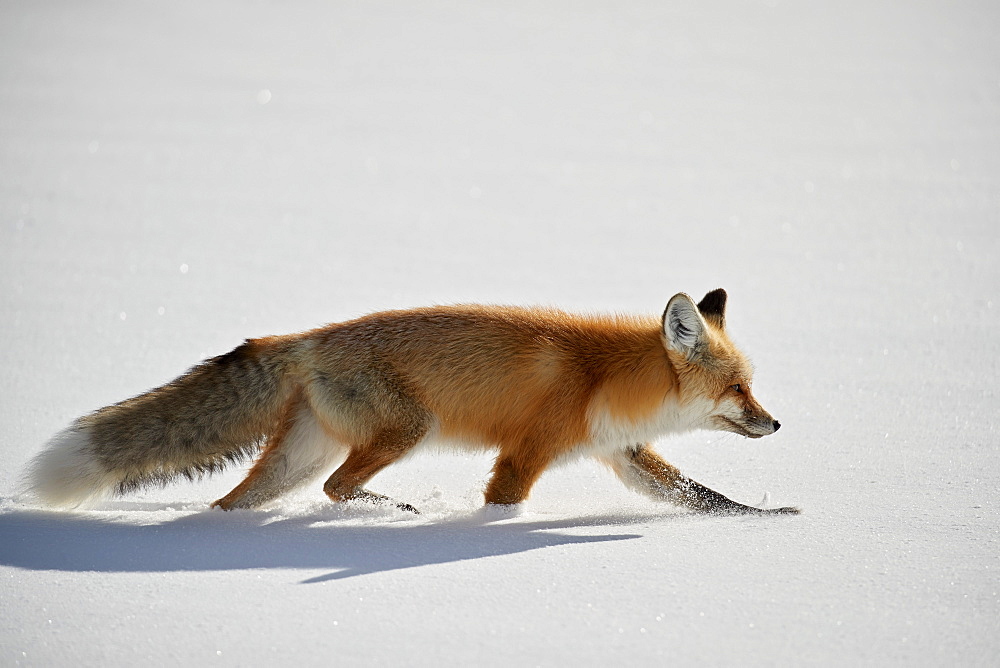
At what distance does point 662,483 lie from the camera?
4566 mm

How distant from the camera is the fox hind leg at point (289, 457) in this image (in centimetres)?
429

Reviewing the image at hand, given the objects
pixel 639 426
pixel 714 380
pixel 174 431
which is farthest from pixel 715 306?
pixel 174 431

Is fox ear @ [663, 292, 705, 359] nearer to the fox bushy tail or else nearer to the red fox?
the red fox

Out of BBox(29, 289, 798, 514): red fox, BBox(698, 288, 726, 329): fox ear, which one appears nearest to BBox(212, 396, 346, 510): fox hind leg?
BBox(29, 289, 798, 514): red fox

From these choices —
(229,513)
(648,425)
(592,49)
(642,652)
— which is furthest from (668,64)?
(642,652)

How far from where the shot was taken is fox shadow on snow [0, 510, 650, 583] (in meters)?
3.46

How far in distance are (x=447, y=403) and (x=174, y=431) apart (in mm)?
1185

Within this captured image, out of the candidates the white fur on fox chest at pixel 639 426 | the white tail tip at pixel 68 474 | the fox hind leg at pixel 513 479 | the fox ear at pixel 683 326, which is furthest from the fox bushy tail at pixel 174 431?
the fox ear at pixel 683 326

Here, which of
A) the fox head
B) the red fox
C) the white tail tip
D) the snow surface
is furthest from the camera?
the fox head

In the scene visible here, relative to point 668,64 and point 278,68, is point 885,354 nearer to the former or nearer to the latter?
point 668,64

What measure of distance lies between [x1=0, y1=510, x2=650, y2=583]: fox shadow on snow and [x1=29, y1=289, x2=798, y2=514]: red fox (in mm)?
287

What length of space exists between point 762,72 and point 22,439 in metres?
12.0

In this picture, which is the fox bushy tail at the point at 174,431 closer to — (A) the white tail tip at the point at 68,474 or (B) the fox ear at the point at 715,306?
(A) the white tail tip at the point at 68,474

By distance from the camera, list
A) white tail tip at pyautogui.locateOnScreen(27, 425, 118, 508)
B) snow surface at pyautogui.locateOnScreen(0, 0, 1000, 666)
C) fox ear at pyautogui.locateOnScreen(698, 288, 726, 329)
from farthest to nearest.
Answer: fox ear at pyautogui.locateOnScreen(698, 288, 726, 329) → white tail tip at pyautogui.locateOnScreen(27, 425, 118, 508) → snow surface at pyautogui.locateOnScreen(0, 0, 1000, 666)
